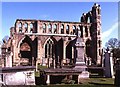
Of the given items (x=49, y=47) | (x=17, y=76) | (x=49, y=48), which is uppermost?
(x=49, y=47)

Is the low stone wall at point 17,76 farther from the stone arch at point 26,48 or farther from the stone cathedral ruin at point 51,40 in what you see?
the stone arch at point 26,48

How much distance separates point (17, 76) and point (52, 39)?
39361 millimetres

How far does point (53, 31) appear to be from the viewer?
59.3 m

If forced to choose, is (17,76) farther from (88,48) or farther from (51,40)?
(88,48)

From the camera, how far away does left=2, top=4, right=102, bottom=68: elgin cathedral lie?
5206cm

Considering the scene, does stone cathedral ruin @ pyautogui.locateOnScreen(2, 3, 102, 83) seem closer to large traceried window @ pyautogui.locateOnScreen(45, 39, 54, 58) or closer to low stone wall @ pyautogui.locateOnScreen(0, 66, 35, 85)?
large traceried window @ pyautogui.locateOnScreen(45, 39, 54, 58)

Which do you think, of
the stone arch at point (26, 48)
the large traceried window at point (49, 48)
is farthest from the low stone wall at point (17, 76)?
the stone arch at point (26, 48)

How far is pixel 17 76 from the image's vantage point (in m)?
15.6

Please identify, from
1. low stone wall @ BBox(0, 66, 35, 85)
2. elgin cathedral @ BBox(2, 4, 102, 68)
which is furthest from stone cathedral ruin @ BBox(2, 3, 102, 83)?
low stone wall @ BBox(0, 66, 35, 85)

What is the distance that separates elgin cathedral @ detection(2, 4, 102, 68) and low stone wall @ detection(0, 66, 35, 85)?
31.1 meters

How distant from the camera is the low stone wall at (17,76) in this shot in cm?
1543

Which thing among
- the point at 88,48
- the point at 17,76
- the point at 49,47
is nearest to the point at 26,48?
the point at 49,47

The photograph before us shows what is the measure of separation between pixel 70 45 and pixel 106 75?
32.1 metres

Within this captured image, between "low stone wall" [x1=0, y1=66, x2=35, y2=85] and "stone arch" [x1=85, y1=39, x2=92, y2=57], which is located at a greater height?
Result: "stone arch" [x1=85, y1=39, x2=92, y2=57]
